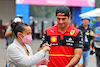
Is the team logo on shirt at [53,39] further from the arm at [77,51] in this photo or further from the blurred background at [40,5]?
the blurred background at [40,5]

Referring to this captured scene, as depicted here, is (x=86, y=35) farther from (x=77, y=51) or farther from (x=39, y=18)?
(x=39, y=18)

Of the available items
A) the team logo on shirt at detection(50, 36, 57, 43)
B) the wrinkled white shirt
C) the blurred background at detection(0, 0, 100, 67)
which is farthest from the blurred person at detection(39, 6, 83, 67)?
the blurred background at detection(0, 0, 100, 67)

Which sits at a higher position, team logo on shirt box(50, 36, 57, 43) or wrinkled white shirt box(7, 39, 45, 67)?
team logo on shirt box(50, 36, 57, 43)

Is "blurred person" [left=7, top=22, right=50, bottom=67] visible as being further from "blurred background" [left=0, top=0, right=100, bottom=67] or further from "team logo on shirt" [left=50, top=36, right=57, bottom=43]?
"blurred background" [left=0, top=0, right=100, bottom=67]

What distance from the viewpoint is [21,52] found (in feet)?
9.50

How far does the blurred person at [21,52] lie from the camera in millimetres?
2795

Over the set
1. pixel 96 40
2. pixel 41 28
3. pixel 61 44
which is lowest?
pixel 41 28

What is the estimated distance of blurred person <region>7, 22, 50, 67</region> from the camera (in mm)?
2795

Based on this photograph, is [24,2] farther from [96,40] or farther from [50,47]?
[50,47]

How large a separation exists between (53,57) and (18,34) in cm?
72

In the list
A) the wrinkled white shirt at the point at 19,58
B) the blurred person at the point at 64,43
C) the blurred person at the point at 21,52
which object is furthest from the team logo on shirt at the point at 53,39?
the wrinkled white shirt at the point at 19,58

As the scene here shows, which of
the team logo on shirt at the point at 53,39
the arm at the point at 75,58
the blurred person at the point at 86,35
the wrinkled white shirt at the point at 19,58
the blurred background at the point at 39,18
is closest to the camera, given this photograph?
the wrinkled white shirt at the point at 19,58

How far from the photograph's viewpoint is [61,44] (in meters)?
3.33

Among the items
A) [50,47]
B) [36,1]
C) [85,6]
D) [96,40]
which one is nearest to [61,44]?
[50,47]
